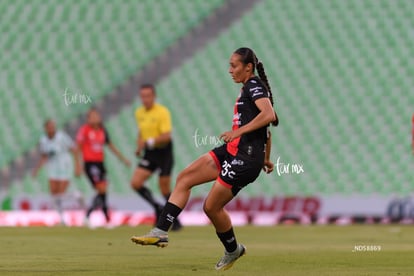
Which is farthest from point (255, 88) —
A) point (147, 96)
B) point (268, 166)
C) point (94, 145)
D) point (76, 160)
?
point (76, 160)

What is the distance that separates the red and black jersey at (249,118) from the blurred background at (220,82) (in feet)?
32.9

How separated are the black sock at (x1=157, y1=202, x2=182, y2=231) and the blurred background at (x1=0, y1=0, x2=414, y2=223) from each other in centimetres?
994

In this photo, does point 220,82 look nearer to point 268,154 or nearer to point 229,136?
point 268,154

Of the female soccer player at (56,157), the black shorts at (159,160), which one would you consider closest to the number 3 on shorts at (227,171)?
the black shorts at (159,160)

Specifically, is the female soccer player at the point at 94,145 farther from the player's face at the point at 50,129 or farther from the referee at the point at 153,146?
the referee at the point at 153,146

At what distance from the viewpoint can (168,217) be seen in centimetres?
820

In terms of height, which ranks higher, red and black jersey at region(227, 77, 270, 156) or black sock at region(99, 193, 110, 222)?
red and black jersey at region(227, 77, 270, 156)

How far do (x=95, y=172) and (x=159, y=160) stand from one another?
2375 millimetres

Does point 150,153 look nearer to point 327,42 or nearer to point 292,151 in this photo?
point 292,151

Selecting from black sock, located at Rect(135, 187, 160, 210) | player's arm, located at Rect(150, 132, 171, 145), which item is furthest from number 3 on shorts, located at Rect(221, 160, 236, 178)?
black sock, located at Rect(135, 187, 160, 210)

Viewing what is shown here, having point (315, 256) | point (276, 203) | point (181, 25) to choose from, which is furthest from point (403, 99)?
point (315, 256)

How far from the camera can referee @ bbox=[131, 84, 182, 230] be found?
15.1 metres

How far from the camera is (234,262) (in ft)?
28.3

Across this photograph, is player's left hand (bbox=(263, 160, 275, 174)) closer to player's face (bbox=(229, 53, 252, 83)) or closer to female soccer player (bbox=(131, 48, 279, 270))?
female soccer player (bbox=(131, 48, 279, 270))
